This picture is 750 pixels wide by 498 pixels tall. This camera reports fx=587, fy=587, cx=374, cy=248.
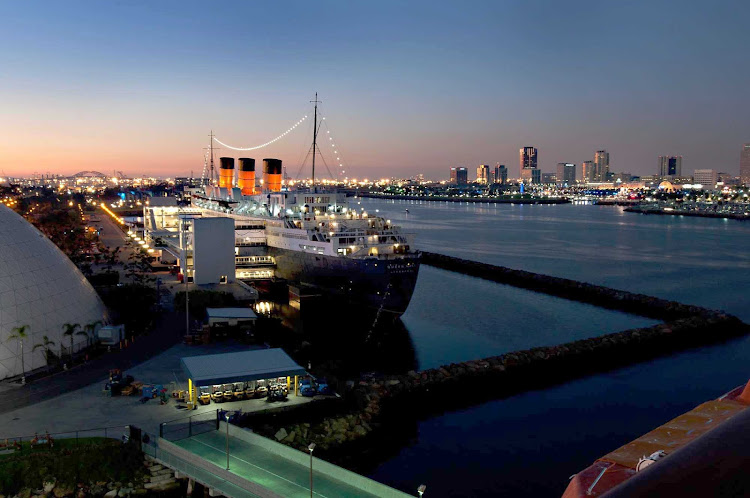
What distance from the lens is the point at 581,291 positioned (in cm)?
3609

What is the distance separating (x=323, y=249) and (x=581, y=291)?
16.7 meters

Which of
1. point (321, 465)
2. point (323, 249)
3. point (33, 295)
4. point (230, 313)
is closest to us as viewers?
point (321, 465)

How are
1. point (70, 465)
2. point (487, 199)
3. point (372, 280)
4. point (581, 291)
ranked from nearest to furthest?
point (70, 465) < point (372, 280) < point (581, 291) < point (487, 199)

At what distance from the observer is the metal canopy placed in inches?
577

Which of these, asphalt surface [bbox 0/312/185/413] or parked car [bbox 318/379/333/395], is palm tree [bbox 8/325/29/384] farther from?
parked car [bbox 318/379/333/395]

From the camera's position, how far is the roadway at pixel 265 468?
33.5ft

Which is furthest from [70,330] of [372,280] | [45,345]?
[372,280]

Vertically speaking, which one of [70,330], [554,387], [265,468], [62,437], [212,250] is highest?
[212,250]

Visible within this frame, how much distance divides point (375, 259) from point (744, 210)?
119m

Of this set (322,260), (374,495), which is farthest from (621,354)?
(374,495)

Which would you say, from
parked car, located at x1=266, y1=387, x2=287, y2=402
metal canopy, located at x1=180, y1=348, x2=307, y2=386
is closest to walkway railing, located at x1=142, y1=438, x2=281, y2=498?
metal canopy, located at x1=180, y1=348, x2=307, y2=386

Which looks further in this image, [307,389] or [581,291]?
[581,291]

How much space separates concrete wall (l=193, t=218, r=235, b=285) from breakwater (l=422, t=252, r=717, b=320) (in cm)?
1953

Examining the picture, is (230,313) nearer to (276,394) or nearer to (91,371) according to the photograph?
(91,371)
